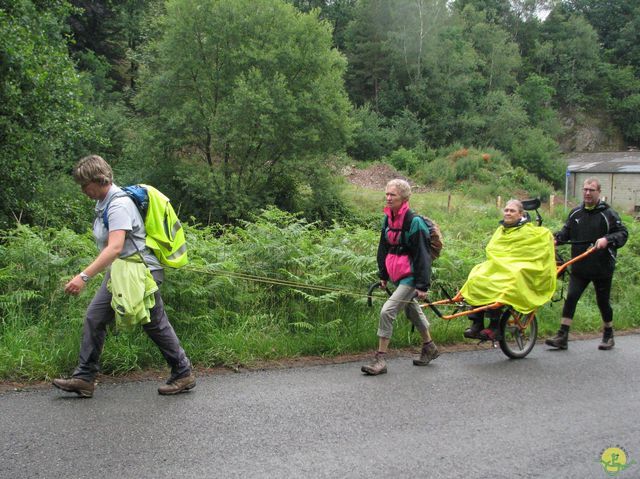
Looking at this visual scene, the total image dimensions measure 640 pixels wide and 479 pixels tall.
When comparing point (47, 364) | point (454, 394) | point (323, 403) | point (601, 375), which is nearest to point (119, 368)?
point (47, 364)

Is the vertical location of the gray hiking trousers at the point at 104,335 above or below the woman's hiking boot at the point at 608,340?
above

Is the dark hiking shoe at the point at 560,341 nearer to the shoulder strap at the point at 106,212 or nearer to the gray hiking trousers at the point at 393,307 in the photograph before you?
the gray hiking trousers at the point at 393,307

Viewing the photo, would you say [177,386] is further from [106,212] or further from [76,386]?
[106,212]

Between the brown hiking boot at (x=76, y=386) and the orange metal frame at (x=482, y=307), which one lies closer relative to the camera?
the brown hiking boot at (x=76, y=386)

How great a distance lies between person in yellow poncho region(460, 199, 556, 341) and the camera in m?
7.11

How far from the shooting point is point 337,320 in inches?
290

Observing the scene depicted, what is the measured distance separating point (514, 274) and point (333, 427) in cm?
338

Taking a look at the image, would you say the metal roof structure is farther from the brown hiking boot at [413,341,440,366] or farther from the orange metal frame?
the brown hiking boot at [413,341,440,366]

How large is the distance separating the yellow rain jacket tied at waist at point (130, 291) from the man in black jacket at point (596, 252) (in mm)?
5273

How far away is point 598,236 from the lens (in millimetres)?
8047

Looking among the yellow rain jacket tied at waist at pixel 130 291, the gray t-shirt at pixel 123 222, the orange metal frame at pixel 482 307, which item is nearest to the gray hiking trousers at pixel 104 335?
the yellow rain jacket tied at waist at pixel 130 291

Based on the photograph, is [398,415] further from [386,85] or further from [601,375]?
[386,85]

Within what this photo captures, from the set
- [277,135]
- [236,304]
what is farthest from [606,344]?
[277,135]

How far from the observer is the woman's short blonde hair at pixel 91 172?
5.05 m
